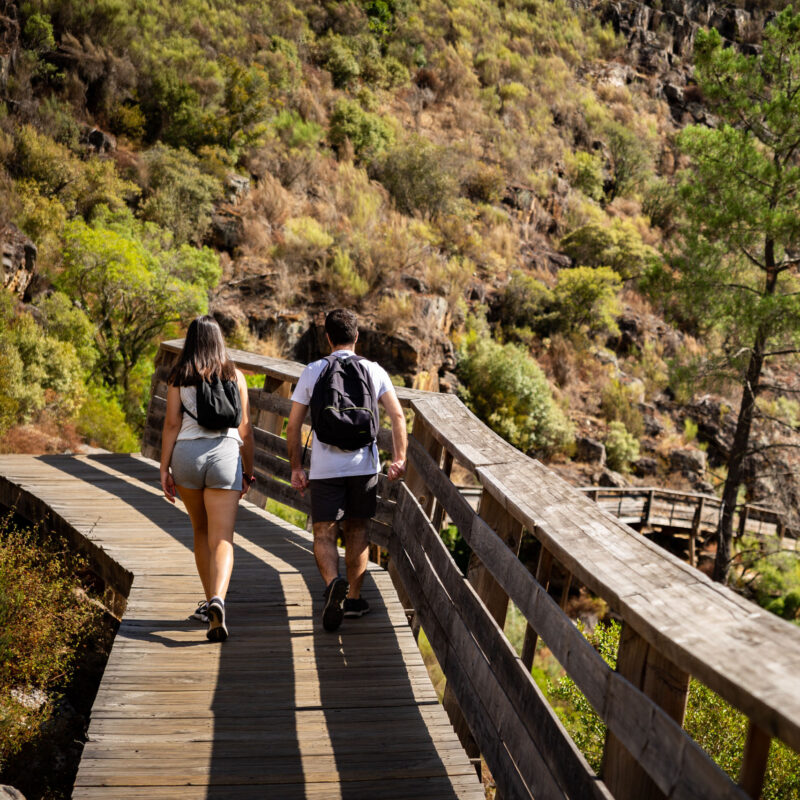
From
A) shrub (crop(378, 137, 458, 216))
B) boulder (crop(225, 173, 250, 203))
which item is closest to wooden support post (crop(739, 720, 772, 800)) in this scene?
boulder (crop(225, 173, 250, 203))

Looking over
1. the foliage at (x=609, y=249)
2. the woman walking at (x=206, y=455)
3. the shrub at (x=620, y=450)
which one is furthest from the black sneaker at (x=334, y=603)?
the foliage at (x=609, y=249)

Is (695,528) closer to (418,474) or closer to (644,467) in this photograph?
(644,467)

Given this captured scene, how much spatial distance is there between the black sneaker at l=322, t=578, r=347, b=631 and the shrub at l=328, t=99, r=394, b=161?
991 inches

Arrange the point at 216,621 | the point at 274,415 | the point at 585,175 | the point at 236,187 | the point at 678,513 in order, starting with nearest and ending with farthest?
1. the point at 216,621
2. the point at 274,415
3. the point at 678,513
4. the point at 236,187
5. the point at 585,175

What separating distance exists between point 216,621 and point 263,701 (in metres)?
0.58

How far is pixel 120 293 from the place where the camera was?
45.7 ft

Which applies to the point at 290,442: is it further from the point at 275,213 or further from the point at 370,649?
the point at 275,213

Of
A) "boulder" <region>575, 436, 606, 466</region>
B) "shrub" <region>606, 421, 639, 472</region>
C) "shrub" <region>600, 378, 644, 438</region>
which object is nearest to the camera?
"boulder" <region>575, 436, 606, 466</region>

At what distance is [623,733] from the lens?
159 cm

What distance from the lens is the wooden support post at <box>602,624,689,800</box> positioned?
1.52 metres

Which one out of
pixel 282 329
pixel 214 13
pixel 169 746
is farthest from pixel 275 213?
pixel 169 746

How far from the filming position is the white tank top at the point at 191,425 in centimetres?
359

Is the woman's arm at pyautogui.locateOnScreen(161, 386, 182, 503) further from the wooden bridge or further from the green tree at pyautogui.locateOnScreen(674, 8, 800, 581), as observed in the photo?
the green tree at pyautogui.locateOnScreen(674, 8, 800, 581)

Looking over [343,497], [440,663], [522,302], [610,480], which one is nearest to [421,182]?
[522,302]
